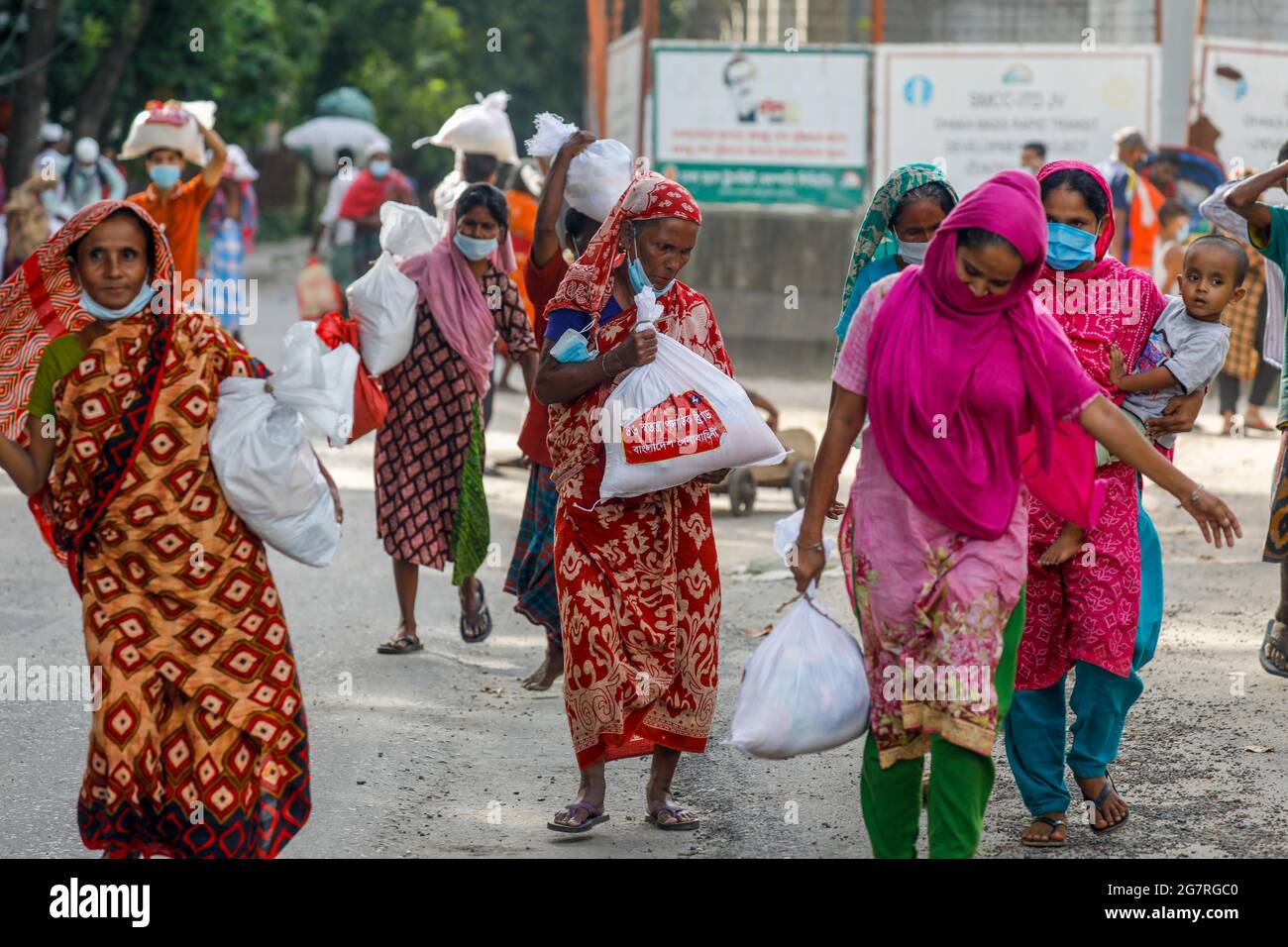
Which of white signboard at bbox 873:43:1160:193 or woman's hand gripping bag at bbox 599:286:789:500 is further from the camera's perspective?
white signboard at bbox 873:43:1160:193

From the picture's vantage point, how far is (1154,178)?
1476 cm

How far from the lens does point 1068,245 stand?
478 cm

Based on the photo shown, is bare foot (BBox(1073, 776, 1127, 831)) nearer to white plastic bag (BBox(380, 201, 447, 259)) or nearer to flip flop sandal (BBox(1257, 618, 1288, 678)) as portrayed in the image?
flip flop sandal (BBox(1257, 618, 1288, 678))

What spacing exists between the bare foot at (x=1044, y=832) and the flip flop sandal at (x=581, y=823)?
1197 mm

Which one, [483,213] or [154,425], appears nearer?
[154,425]

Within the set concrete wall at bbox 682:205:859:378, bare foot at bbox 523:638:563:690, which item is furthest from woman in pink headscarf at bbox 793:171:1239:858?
concrete wall at bbox 682:205:859:378

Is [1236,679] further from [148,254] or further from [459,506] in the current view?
[148,254]

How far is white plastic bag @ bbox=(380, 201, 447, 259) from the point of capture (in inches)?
291

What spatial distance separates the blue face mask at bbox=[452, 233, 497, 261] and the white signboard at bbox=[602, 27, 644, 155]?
9579 mm

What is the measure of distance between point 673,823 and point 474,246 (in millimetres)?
2882
